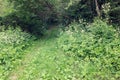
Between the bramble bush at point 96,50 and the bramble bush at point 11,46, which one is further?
the bramble bush at point 11,46

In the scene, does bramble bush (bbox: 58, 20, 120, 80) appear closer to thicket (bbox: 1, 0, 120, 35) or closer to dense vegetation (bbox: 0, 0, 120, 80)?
dense vegetation (bbox: 0, 0, 120, 80)

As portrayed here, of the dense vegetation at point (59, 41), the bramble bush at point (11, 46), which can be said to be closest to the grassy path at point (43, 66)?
the dense vegetation at point (59, 41)

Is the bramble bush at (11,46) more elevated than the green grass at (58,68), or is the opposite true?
the bramble bush at (11,46)

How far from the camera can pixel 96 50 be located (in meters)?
8.38

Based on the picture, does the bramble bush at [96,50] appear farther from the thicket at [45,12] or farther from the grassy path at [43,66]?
the thicket at [45,12]

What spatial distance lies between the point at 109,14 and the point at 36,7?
4362 mm

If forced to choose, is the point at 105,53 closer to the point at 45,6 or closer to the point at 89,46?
the point at 89,46

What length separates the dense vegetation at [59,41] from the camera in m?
7.68

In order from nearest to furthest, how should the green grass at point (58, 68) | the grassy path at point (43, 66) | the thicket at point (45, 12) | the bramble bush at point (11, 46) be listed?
the green grass at point (58, 68) < the grassy path at point (43, 66) < the bramble bush at point (11, 46) < the thicket at point (45, 12)

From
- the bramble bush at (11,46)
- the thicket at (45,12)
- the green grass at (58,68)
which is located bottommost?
the green grass at (58,68)

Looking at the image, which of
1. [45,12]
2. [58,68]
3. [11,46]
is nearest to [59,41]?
[11,46]

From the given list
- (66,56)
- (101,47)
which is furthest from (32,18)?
(101,47)

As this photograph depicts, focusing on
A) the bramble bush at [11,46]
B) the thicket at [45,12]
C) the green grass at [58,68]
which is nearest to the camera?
the green grass at [58,68]

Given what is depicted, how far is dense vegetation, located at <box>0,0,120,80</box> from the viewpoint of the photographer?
25.2 ft
